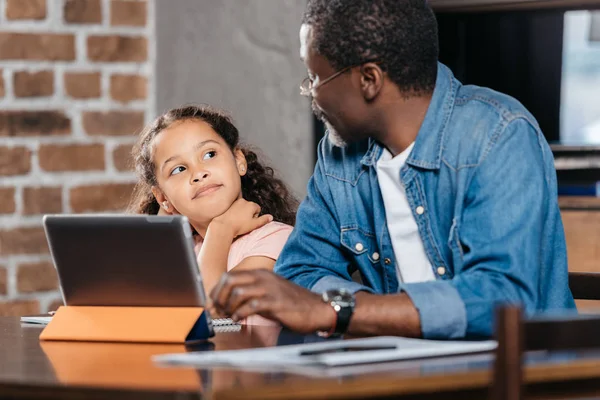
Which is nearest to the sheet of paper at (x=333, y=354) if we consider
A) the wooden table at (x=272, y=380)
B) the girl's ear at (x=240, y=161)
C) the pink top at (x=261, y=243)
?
the wooden table at (x=272, y=380)

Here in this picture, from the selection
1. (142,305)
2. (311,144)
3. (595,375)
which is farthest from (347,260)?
(311,144)

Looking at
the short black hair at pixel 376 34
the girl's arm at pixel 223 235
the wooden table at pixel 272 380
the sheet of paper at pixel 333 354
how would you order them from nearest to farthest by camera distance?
1. the wooden table at pixel 272 380
2. the sheet of paper at pixel 333 354
3. the short black hair at pixel 376 34
4. the girl's arm at pixel 223 235

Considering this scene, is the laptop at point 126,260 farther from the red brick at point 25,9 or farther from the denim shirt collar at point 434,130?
the red brick at point 25,9

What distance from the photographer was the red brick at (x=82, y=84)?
3.06 metres

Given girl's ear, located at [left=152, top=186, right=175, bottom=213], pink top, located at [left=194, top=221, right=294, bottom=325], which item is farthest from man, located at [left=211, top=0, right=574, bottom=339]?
girl's ear, located at [left=152, top=186, right=175, bottom=213]

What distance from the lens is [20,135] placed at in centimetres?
295

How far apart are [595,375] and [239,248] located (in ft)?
3.53

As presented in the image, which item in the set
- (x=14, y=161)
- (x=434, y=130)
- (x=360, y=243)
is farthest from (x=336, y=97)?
(x=14, y=161)

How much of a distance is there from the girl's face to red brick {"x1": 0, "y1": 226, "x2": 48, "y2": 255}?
80 cm

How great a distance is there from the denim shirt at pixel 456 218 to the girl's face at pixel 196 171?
306 millimetres

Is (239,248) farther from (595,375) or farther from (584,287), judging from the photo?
(595,375)

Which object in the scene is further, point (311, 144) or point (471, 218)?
point (311, 144)

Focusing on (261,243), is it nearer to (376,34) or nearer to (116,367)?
(376,34)

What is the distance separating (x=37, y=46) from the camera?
118 inches
